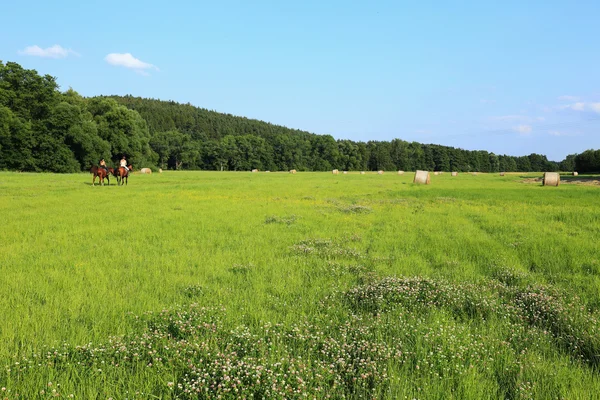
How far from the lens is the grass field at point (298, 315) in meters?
4.11

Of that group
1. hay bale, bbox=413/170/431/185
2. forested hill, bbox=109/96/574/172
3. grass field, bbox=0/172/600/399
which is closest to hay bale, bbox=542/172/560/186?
hay bale, bbox=413/170/431/185

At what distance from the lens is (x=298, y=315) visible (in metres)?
5.97

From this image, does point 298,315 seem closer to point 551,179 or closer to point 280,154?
point 551,179

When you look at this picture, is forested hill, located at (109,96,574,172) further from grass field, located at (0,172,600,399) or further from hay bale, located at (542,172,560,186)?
grass field, located at (0,172,600,399)

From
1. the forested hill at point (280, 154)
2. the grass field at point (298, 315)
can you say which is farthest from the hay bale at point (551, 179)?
the forested hill at point (280, 154)

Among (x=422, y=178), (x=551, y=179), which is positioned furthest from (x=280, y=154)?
(x=551, y=179)

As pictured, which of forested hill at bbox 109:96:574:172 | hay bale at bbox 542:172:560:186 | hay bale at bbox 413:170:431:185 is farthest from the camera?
forested hill at bbox 109:96:574:172

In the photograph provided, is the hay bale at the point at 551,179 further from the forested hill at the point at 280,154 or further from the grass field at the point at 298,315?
the forested hill at the point at 280,154

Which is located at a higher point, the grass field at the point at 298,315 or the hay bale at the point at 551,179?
the hay bale at the point at 551,179

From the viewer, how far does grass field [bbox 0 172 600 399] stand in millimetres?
4113

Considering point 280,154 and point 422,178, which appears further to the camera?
point 280,154

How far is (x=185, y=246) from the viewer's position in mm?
10828

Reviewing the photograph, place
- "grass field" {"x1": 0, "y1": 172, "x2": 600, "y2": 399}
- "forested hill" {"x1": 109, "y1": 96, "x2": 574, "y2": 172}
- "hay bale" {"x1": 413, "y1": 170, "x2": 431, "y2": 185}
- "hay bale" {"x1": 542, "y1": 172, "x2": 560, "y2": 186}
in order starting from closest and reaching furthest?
1. "grass field" {"x1": 0, "y1": 172, "x2": 600, "y2": 399}
2. "hay bale" {"x1": 542, "y1": 172, "x2": 560, "y2": 186}
3. "hay bale" {"x1": 413, "y1": 170, "x2": 431, "y2": 185}
4. "forested hill" {"x1": 109, "y1": 96, "x2": 574, "y2": 172}

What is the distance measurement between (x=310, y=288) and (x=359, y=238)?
5117mm
